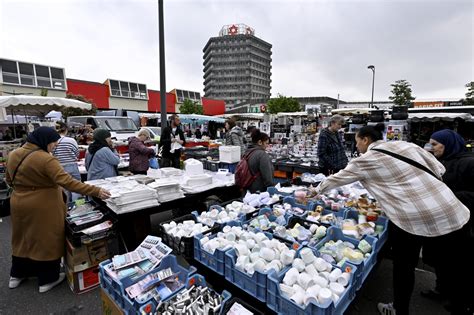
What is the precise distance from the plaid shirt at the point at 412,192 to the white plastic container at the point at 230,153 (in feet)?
11.4

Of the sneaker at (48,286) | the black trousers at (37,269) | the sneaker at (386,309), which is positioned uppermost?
the black trousers at (37,269)

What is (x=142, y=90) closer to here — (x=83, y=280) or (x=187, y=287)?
(x=83, y=280)

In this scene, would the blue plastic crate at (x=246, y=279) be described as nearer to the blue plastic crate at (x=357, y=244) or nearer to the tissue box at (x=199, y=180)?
the blue plastic crate at (x=357, y=244)

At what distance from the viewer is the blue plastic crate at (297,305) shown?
129 cm

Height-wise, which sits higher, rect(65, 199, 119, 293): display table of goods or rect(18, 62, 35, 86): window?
rect(18, 62, 35, 86): window

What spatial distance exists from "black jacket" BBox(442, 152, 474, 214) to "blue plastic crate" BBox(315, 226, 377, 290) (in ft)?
2.70

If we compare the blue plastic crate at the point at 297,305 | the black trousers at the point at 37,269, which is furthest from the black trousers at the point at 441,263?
the black trousers at the point at 37,269

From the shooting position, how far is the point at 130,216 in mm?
2709

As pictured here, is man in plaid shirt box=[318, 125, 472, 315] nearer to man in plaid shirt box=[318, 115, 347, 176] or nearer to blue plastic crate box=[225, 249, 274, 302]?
blue plastic crate box=[225, 249, 274, 302]

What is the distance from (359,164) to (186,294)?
1.55 m

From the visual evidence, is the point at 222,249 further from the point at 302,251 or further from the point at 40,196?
the point at 40,196

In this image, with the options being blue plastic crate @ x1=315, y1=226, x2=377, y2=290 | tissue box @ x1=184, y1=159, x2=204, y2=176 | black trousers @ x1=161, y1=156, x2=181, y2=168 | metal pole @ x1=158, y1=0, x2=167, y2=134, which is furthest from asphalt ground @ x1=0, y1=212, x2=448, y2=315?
metal pole @ x1=158, y1=0, x2=167, y2=134

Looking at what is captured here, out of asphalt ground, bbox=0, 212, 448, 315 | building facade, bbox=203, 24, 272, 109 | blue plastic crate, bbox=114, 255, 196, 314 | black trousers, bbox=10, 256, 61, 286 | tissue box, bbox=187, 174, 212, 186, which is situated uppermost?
building facade, bbox=203, 24, 272, 109

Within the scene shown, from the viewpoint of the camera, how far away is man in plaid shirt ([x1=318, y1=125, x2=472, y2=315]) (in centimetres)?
176
